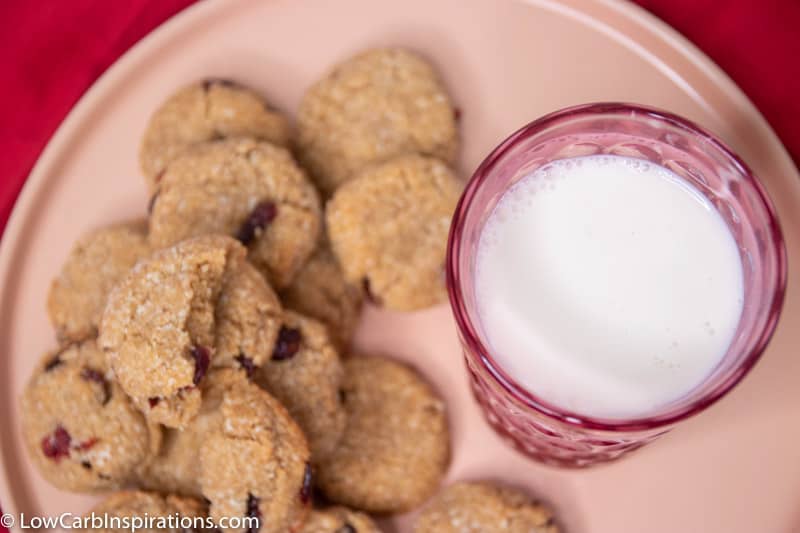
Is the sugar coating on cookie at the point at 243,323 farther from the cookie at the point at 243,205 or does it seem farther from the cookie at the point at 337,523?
the cookie at the point at 337,523

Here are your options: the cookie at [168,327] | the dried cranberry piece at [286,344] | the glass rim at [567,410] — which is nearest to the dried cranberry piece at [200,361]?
the cookie at [168,327]

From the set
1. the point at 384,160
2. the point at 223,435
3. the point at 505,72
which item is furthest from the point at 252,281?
the point at 505,72

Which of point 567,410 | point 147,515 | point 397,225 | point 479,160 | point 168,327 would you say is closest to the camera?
point 567,410

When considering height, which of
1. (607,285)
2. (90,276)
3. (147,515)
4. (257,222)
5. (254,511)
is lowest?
(147,515)

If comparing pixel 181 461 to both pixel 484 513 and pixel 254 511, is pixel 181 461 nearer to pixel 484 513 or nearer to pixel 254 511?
pixel 254 511

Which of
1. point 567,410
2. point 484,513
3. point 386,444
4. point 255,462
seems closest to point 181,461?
point 255,462

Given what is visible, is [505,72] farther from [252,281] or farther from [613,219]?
[252,281]
